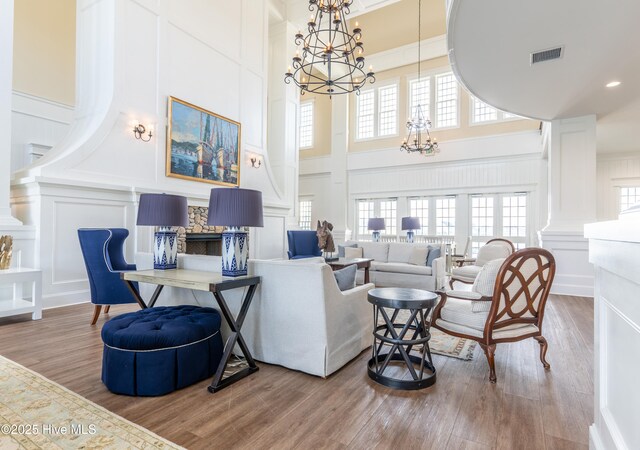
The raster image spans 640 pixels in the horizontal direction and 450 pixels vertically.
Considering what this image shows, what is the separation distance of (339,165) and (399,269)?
5784mm

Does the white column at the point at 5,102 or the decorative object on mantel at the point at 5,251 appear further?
the white column at the point at 5,102

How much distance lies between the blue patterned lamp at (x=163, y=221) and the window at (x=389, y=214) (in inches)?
311

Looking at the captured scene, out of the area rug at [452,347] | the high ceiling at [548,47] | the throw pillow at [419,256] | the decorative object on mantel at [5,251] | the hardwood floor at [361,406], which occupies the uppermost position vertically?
the high ceiling at [548,47]

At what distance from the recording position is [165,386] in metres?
2.19

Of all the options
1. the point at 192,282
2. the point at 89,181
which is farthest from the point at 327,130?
the point at 192,282

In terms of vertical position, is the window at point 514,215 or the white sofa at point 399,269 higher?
the window at point 514,215

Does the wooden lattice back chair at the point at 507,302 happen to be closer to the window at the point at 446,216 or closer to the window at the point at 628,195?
the window at the point at 446,216

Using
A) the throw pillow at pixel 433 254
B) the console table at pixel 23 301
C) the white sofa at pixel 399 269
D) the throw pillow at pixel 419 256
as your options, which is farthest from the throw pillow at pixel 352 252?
the console table at pixel 23 301

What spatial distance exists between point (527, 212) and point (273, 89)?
7329 millimetres

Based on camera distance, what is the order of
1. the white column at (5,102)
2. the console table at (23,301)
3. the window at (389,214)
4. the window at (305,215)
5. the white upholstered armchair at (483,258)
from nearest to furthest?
the console table at (23,301)
the white column at (5,102)
the white upholstered armchair at (483,258)
the window at (389,214)
the window at (305,215)

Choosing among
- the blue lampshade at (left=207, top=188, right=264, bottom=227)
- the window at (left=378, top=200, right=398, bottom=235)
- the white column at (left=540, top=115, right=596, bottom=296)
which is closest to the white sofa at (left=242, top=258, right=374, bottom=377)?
the blue lampshade at (left=207, top=188, right=264, bottom=227)

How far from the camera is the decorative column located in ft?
36.2

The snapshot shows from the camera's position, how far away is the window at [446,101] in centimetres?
960

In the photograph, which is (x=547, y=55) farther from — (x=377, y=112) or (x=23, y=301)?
(x=377, y=112)
